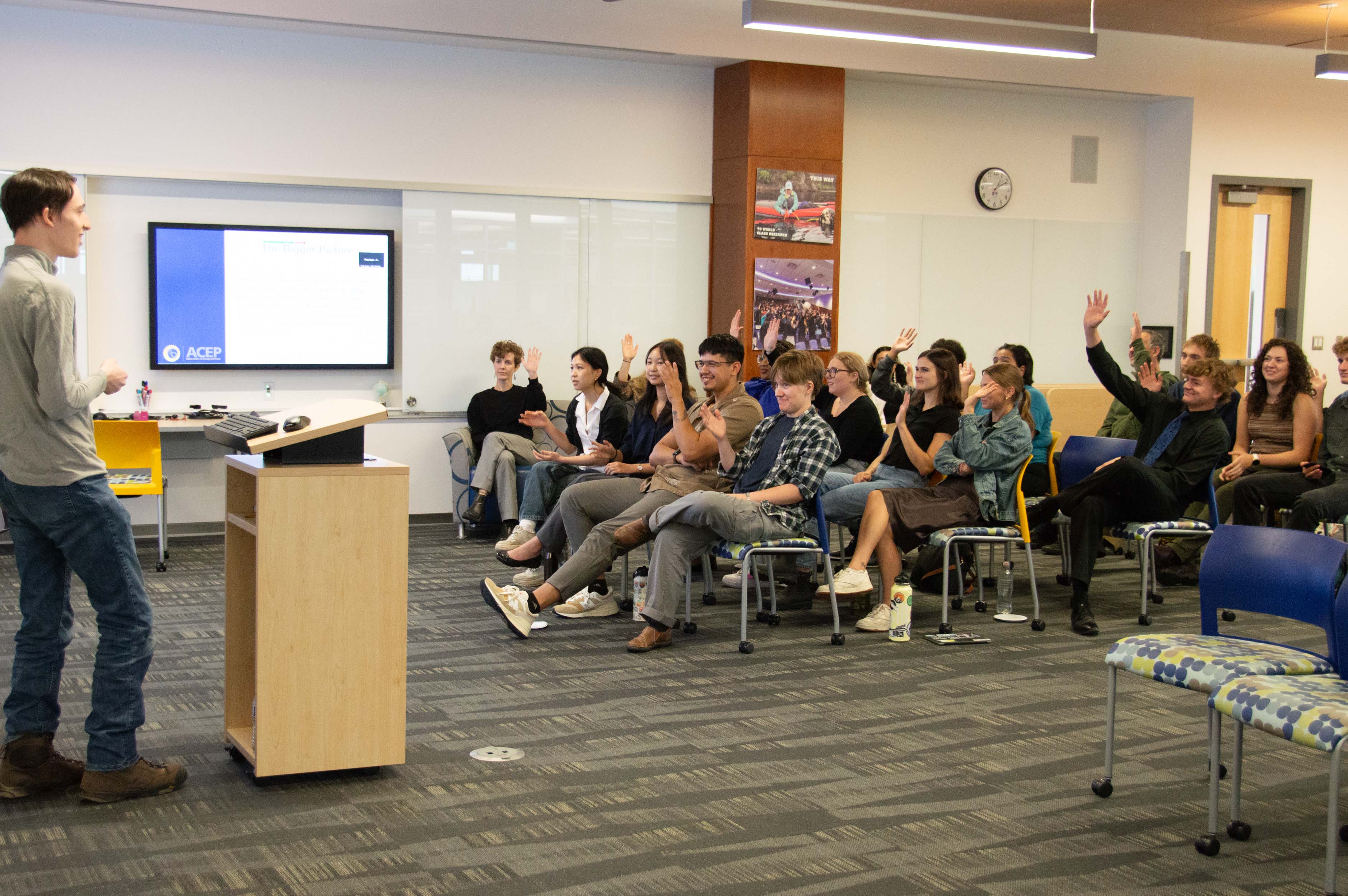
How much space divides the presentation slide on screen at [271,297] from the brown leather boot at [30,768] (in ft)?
15.9

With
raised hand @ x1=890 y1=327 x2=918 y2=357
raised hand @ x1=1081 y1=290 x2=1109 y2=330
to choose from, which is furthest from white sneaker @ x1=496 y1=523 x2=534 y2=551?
raised hand @ x1=1081 y1=290 x2=1109 y2=330

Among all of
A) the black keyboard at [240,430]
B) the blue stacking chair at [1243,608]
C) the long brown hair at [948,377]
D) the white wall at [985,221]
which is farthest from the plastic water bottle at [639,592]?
the white wall at [985,221]

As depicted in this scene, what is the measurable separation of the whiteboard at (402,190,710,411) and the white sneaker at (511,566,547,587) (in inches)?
99.4

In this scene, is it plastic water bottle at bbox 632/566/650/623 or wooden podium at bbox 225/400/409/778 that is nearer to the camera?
wooden podium at bbox 225/400/409/778

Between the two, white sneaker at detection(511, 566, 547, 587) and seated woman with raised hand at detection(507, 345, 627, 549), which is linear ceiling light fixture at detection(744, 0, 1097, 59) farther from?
white sneaker at detection(511, 566, 547, 587)

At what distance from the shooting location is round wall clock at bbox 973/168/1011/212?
9719 mm

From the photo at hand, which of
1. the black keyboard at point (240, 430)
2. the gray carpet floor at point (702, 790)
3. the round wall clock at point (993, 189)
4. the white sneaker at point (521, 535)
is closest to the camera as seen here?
the gray carpet floor at point (702, 790)

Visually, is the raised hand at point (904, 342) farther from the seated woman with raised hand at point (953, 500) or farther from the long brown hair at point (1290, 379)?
the long brown hair at point (1290, 379)

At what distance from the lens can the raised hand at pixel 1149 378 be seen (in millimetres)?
7266

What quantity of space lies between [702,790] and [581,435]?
3601 mm

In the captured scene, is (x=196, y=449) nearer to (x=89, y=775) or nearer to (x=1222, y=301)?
(x=89, y=775)

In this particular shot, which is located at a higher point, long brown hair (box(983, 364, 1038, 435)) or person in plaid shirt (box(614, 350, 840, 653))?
long brown hair (box(983, 364, 1038, 435))

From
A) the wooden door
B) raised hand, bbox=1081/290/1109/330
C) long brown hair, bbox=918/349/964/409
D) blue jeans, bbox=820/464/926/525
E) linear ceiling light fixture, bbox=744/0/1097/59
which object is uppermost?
linear ceiling light fixture, bbox=744/0/1097/59

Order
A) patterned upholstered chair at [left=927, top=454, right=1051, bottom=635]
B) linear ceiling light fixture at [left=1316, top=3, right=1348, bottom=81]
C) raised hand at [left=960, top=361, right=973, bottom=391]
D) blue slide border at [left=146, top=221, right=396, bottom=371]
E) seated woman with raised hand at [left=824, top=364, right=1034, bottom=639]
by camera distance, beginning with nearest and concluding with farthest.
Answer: patterned upholstered chair at [left=927, top=454, right=1051, bottom=635] < seated woman with raised hand at [left=824, top=364, right=1034, bottom=639] < raised hand at [left=960, top=361, right=973, bottom=391] < blue slide border at [left=146, top=221, right=396, bottom=371] < linear ceiling light fixture at [left=1316, top=3, right=1348, bottom=81]
